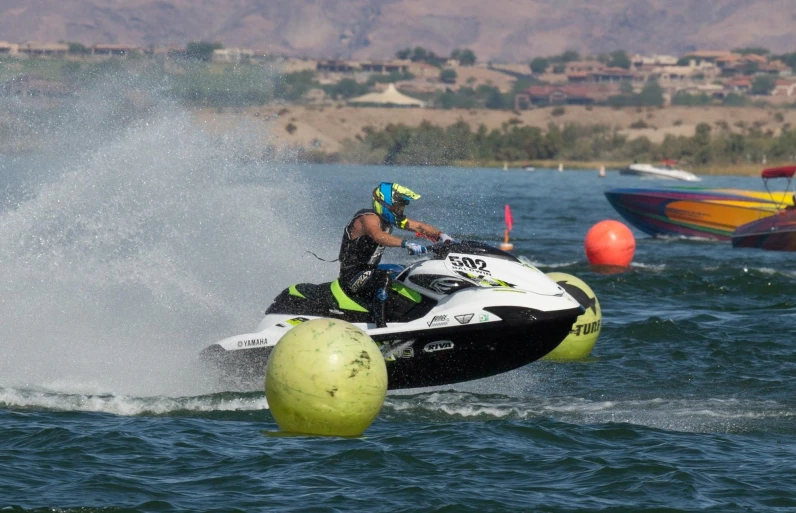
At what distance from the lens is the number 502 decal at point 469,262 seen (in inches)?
419

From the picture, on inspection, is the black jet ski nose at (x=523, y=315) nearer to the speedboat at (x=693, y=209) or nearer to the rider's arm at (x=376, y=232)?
the rider's arm at (x=376, y=232)

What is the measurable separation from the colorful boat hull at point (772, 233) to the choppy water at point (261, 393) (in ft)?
14.0

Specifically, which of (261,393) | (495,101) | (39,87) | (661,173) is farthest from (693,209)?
(495,101)

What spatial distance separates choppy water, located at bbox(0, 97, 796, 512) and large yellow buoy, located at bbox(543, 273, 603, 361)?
192mm

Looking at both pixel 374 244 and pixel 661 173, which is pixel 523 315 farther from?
pixel 661 173

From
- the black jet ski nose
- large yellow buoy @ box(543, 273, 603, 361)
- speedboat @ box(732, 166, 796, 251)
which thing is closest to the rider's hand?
the black jet ski nose

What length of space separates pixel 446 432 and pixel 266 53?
55.3 feet

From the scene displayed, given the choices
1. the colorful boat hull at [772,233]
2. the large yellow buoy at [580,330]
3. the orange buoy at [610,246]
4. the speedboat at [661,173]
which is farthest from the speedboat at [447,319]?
the speedboat at [661,173]

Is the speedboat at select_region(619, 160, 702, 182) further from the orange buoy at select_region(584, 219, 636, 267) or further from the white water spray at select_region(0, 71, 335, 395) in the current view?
the white water spray at select_region(0, 71, 335, 395)

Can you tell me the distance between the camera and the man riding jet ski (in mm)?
10555

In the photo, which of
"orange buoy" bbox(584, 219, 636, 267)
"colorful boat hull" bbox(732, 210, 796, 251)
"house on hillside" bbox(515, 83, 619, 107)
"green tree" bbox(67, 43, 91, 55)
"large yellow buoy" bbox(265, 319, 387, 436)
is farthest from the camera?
"house on hillside" bbox(515, 83, 619, 107)

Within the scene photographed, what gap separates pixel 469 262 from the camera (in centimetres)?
1067

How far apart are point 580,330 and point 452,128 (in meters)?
77.2

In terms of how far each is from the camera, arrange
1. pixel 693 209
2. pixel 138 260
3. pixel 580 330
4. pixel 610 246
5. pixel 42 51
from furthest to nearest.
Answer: pixel 42 51 < pixel 693 209 < pixel 610 246 < pixel 138 260 < pixel 580 330
